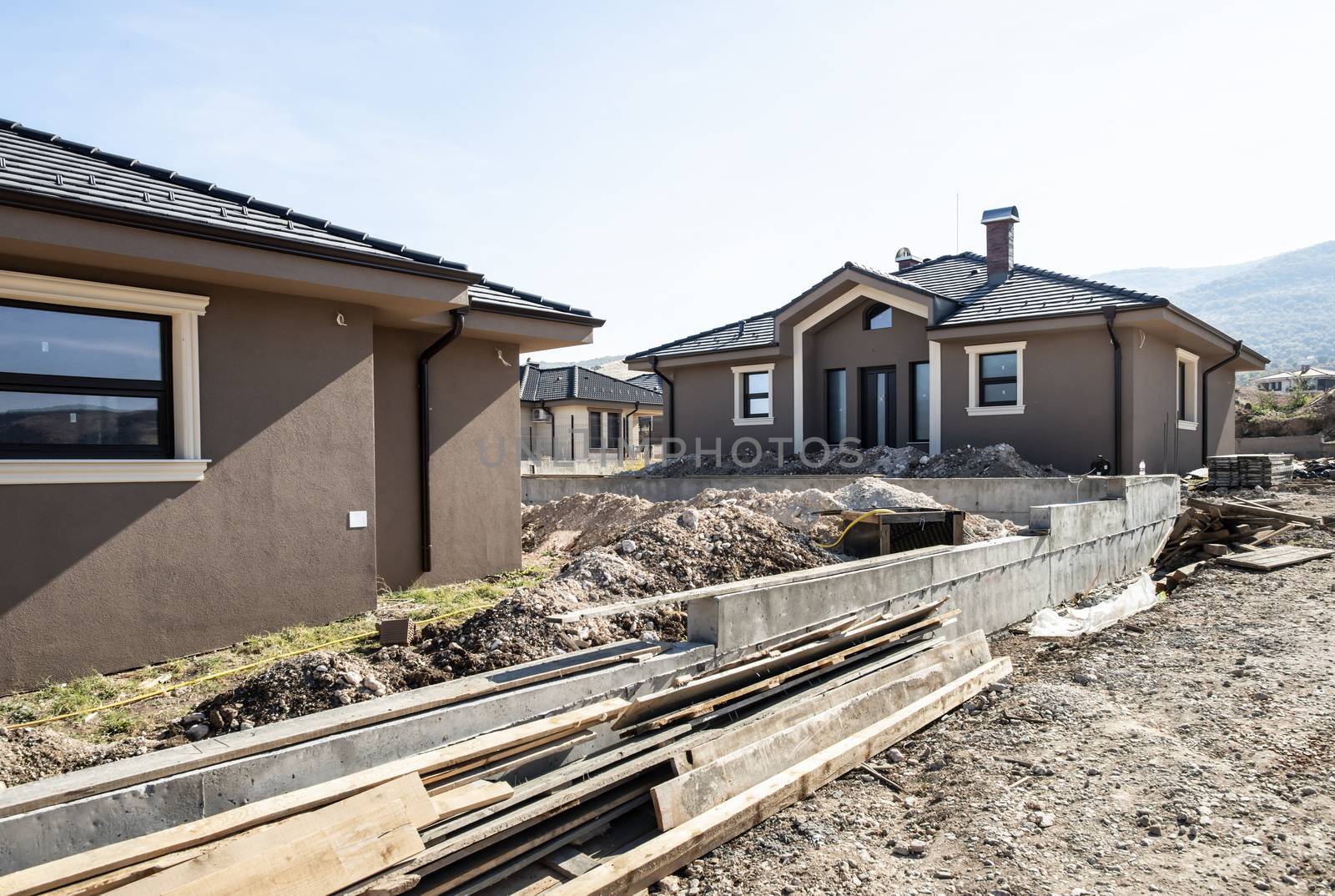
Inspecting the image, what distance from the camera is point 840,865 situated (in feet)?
12.8

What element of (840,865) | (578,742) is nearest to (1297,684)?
(840,865)

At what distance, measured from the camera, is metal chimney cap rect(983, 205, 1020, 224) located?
58.5 ft

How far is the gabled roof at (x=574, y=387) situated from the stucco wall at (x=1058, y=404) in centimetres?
1881

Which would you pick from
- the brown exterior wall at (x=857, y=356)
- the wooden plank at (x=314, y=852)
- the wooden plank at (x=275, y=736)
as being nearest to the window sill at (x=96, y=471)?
the wooden plank at (x=275, y=736)

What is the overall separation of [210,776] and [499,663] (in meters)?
2.05

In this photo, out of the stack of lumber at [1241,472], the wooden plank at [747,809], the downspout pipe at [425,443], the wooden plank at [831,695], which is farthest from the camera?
the stack of lumber at [1241,472]

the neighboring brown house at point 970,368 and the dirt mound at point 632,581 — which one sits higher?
the neighboring brown house at point 970,368

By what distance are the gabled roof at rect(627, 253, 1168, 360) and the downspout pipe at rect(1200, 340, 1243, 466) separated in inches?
215

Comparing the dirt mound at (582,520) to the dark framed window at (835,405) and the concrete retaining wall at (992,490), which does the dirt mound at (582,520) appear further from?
the dark framed window at (835,405)

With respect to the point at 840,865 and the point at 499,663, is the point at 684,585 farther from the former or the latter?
the point at 840,865

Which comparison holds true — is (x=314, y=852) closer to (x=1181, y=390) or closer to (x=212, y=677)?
(x=212, y=677)

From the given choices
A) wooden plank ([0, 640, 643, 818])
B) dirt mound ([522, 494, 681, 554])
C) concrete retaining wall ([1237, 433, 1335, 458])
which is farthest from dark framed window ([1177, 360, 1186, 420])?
wooden plank ([0, 640, 643, 818])

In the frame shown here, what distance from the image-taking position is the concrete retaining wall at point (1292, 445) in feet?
83.9

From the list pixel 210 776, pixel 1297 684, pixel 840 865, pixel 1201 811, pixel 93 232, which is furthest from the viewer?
pixel 1297 684
